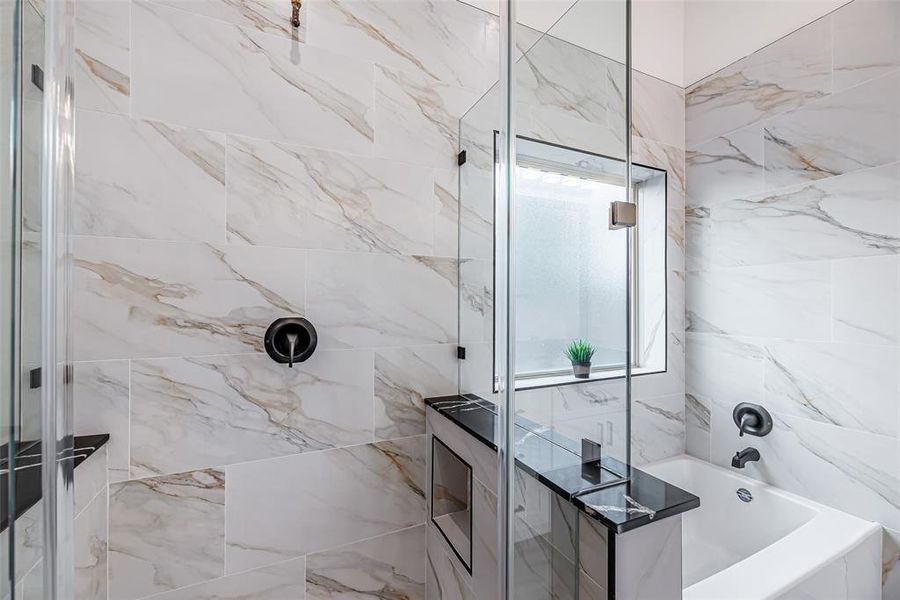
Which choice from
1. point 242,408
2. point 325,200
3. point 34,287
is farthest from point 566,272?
point 242,408

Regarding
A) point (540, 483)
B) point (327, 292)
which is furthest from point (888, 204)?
point (327, 292)

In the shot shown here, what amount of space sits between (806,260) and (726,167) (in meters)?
0.49

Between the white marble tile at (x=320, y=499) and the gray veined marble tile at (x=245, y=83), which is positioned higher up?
the gray veined marble tile at (x=245, y=83)

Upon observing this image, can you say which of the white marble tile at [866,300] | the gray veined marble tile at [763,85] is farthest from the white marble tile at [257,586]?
the gray veined marble tile at [763,85]

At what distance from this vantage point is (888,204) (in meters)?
1.18

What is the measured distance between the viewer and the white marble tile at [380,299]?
1171 millimetres

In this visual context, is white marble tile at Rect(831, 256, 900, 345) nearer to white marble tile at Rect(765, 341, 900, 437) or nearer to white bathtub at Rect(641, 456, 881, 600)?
white marble tile at Rect(765, 341, 900, 437)

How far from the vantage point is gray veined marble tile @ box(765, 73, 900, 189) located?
3.91 feet

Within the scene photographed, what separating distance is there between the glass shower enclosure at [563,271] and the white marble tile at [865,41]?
116cm

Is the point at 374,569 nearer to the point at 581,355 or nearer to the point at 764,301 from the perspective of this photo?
the point at 581,355

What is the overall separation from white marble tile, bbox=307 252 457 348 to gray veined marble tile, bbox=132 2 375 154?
363 mm

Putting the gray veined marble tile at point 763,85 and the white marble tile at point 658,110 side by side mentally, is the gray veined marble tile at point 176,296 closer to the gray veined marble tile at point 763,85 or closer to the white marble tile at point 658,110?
the white marble tile at point 658,110

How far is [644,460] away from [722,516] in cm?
35

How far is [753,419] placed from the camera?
149 centimetres
